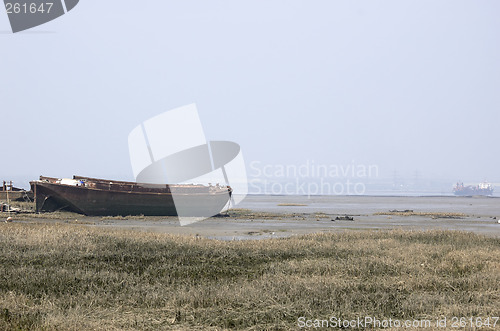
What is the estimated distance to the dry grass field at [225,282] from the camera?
8.95 m

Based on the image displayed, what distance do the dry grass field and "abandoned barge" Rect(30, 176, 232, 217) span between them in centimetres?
2503

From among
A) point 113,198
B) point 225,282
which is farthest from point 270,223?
point 225,282

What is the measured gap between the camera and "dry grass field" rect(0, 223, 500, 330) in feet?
29.3

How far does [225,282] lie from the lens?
12.1m

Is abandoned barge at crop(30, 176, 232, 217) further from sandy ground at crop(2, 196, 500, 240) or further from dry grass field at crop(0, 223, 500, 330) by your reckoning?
dry grass field at crop(0, 223, 500, 330)

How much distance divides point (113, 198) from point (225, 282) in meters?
33.4

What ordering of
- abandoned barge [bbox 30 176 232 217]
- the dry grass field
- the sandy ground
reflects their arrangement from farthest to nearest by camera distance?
abandoned barge [bbox 30 176 232 217] < the sandy ground < the dry grass field

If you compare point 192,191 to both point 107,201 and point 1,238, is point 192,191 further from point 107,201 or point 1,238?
point 1,238

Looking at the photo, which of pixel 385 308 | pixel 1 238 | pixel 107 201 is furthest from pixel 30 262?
pixel 107 201

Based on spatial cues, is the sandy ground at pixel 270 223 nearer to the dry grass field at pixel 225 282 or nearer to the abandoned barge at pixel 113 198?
the abandoned barge at pixel 113 198

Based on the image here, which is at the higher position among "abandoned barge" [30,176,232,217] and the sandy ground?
"abandoned barge" [30,176,232,217]

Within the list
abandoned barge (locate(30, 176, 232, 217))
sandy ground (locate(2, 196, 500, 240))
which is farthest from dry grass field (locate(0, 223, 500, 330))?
abandoned barge (locate(30, 176, 232, 217))

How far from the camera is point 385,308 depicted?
957 centimetres

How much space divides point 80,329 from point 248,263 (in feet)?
24.4
